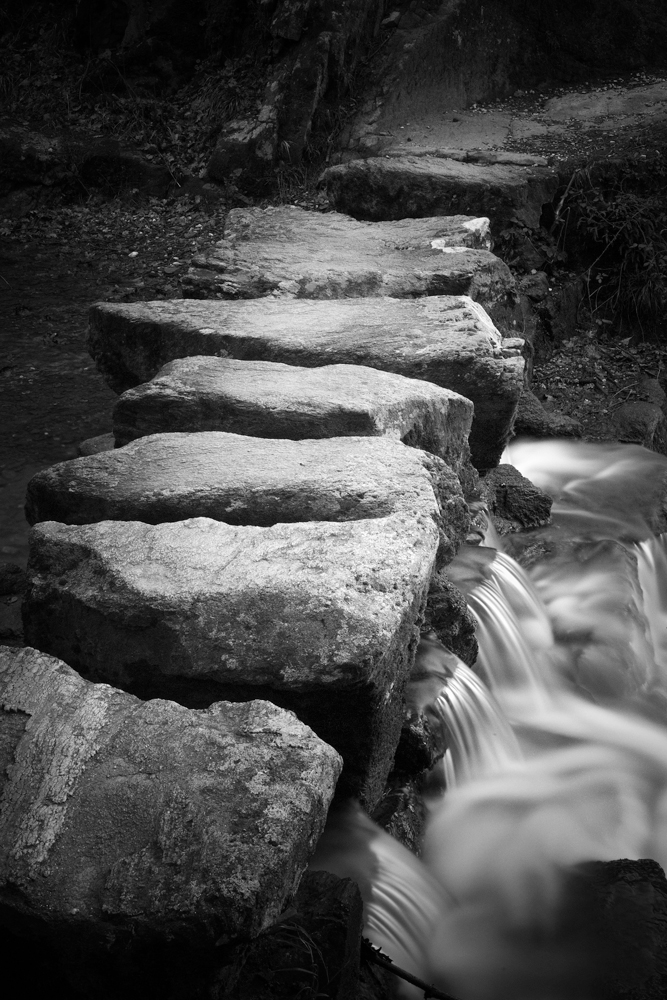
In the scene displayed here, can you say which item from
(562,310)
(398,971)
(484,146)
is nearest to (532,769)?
(398,971)

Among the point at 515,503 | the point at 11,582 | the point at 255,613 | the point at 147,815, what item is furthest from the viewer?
the point at 515,503

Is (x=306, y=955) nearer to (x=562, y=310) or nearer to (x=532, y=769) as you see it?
(x=532, y=769)

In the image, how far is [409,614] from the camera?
6.93 feet

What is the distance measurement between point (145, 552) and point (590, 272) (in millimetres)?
5130

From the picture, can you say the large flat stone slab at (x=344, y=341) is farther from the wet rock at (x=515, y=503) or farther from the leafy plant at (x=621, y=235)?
the leafy plant at (x=621, y=235)

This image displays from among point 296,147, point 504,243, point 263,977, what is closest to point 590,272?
point 504,243

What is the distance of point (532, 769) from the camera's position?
295cm

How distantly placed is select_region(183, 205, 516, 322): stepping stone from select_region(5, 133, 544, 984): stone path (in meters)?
0.24

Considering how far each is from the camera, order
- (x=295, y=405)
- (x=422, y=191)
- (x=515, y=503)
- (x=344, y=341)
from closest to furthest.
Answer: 1. (x=295, y=405)
2. (x=344, y=341)
3. (x=515, y=503)
4. (x=422, y=191)

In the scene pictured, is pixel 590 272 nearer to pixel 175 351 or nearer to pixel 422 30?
Answer: pixel 422 30

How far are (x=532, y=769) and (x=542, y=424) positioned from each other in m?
2.70

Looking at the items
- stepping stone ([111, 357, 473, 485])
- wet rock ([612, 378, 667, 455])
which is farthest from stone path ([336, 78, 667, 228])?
stepping stone ([111, 357, 473, 485])

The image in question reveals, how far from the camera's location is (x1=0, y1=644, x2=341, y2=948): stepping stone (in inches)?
57.7

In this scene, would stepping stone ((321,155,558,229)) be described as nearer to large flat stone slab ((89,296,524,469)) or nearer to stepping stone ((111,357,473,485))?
large flat stone slab ((89,296,524,469))
